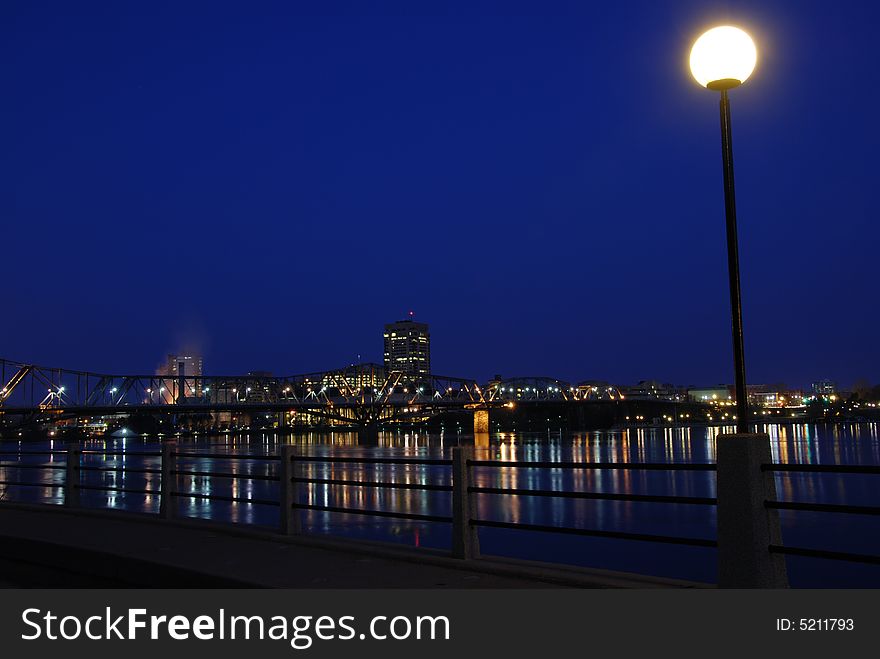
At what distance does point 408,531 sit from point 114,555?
19869 millimetres

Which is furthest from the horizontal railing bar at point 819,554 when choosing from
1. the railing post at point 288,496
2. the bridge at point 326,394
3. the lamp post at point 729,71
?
the bridge at point 326,394

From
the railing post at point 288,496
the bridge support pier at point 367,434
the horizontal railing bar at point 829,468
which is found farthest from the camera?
the bridge support pier at point 367,434

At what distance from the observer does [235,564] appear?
8.62m

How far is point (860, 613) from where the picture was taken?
6.64 m

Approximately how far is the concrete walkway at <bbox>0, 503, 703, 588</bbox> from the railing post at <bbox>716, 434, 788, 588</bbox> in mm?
551

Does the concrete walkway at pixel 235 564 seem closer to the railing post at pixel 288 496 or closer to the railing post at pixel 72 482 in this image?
the railing post at pixel 288 496

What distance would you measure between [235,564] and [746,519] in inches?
197

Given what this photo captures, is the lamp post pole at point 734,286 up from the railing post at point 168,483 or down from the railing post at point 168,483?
up

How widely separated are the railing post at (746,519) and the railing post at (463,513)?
260 cm

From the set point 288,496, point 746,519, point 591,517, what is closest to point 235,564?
point 288,496

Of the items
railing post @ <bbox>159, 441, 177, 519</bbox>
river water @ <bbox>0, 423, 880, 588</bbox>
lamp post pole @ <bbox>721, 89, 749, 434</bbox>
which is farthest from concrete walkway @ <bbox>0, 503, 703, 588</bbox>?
river water @ <bbox>0, 423, 880, 588</bbox>

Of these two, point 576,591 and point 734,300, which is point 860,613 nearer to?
point 576,591

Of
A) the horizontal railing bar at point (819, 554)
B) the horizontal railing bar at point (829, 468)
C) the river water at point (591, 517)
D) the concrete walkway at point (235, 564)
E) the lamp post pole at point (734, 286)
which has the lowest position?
the river water at point (591, 517)

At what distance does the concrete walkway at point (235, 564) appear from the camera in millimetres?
7688
